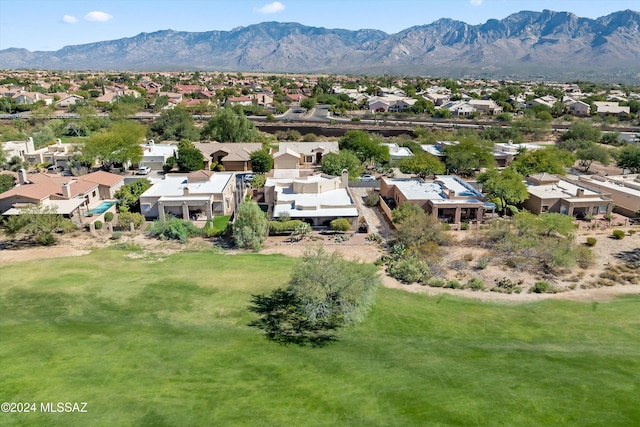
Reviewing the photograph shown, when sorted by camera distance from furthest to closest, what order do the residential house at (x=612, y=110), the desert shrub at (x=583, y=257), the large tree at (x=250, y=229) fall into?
1. the residential house at (x=612, y=110)
2. the large tree at (x=250, y=229)
3. the desert shrub at (x=583, y=257)

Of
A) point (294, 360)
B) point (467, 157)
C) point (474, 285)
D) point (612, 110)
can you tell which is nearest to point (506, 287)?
point (474, 285)

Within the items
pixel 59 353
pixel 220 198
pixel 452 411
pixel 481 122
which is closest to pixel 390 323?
pixel 452 411

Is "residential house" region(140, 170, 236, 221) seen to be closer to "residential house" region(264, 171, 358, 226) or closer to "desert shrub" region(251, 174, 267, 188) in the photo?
"desert shrub" region(251, 174, 267, 188)

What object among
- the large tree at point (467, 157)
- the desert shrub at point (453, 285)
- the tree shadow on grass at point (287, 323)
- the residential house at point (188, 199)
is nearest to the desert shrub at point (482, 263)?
the desert shrub at point (453, 285)

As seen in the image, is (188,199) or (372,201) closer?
(188,199)

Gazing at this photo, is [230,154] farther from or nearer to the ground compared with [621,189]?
farther from the ground

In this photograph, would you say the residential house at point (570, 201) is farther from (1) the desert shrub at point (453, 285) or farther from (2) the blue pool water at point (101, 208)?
(2) the blue pool water at point (101, 208)

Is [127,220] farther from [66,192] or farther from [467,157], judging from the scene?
[467,157]
